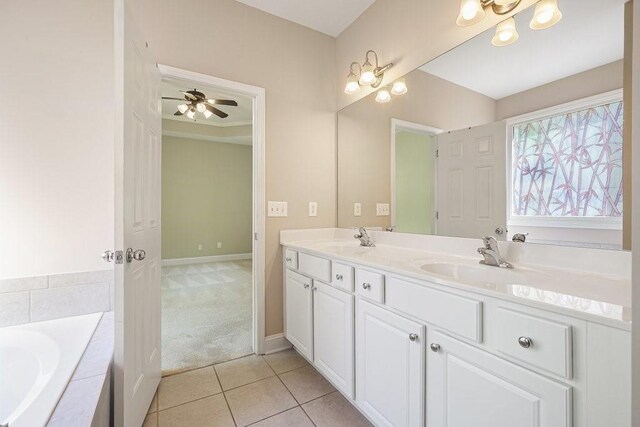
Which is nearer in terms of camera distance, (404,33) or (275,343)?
(404,33)

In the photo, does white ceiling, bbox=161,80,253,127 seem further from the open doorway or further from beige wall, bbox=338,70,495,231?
beige wall, bbox=338,70,495,231

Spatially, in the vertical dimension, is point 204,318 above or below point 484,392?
below

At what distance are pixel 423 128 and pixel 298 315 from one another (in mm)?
1525

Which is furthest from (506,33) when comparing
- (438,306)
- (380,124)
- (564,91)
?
(438,306)

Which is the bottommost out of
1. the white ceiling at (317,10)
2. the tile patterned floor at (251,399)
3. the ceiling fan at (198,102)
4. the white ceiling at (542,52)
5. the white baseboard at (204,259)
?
the tile patterned floor at (251,399)

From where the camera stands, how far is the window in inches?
40.6

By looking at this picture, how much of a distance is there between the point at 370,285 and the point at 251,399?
1.03 meters

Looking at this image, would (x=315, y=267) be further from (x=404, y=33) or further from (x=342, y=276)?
(x=404, y=33)

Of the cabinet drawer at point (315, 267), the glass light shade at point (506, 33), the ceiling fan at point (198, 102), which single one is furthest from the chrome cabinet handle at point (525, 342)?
the ceiling fan at point (198, 102)

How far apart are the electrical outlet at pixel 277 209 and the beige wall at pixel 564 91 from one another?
4.99ft

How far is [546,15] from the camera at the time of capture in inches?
46.3

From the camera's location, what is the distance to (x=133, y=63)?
1.24m

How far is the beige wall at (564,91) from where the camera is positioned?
1037mm

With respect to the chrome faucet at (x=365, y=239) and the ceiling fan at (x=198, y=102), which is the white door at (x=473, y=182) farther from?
the ceiling fan at (x=198, y=102)
